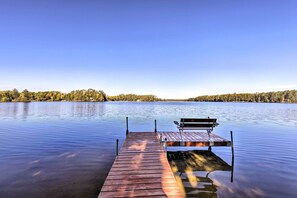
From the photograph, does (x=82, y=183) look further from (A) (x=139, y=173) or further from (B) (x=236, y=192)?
(B) (x=236, y=192)

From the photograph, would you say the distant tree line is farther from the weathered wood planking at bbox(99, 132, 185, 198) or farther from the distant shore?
the weathered wood planking at bbox(99, 132, 185, 198)

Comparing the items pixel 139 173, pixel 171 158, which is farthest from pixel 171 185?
pixel 171 158

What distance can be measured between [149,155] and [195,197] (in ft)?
8.67

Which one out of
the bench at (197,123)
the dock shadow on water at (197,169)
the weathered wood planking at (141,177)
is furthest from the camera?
the bench at (197,123)

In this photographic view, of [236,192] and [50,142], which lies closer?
[236,192]

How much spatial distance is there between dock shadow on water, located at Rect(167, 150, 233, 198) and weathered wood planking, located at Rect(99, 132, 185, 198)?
1.13 m

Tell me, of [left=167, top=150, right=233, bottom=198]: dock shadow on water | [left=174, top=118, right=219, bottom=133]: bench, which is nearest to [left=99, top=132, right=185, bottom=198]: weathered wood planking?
[left=167, top=150, right=233, bottom=198]: dock shadow on water

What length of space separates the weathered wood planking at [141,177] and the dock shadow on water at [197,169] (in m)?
1.13

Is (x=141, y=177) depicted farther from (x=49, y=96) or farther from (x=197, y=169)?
(x=49, y=96)

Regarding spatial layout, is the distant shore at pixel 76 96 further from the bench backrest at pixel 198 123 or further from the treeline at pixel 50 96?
the bench backrest at pixel 198 123

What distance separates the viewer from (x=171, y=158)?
1098cm

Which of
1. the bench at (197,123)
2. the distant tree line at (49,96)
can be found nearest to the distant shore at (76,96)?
the distant tree line at (49,96)

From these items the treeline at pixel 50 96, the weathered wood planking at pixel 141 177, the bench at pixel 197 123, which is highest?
the treeline at pixel 50 96

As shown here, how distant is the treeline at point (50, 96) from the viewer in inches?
5379
